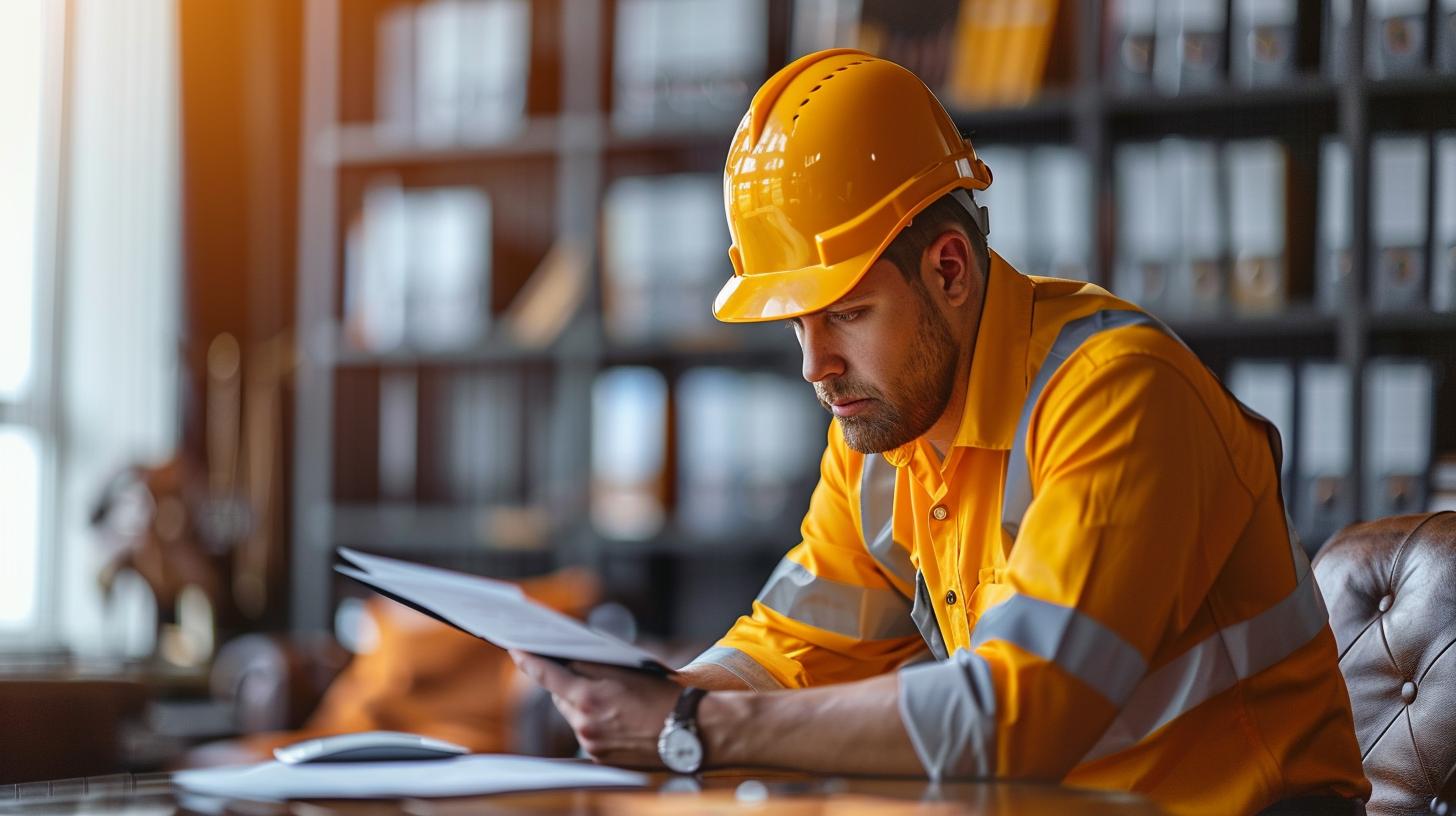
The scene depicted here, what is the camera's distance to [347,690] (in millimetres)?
3154

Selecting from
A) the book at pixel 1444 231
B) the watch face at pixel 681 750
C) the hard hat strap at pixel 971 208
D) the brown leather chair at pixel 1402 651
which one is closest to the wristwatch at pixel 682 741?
the watch face at pixel 681 750

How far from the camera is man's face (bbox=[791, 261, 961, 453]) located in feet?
4.50

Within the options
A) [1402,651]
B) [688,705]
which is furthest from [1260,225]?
[688,705]

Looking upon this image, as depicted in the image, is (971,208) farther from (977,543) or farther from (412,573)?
(412,573)

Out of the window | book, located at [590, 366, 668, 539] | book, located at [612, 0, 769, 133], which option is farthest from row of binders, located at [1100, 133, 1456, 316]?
the window

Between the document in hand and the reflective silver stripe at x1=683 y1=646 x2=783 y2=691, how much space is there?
0.29 meters

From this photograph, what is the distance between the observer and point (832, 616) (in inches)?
61.2

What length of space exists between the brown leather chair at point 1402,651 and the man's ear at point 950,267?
0.60 meters

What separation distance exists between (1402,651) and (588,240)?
2.36m

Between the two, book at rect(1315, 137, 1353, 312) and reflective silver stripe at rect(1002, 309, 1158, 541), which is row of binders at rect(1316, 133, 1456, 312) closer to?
book at rect(1315, 137, 1353, 312)

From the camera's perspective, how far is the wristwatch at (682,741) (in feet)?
3.62

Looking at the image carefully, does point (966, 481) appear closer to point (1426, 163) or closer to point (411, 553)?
point (1426, 163)

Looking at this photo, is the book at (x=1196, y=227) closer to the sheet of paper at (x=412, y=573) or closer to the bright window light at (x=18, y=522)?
the sheet of paper at (x=412, y=573)

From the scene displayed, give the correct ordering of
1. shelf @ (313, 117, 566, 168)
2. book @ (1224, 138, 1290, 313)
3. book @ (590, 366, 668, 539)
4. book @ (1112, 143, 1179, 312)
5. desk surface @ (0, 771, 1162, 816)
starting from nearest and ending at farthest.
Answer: desk surface @ (0, 771, 1162, 816)
book @ (1224, 138, 1290, 313)
book @ (1112, 143, 1179, 312)
book @ (590, 366, 668, 539)
shelf @ (313, 117, 566, 168)
